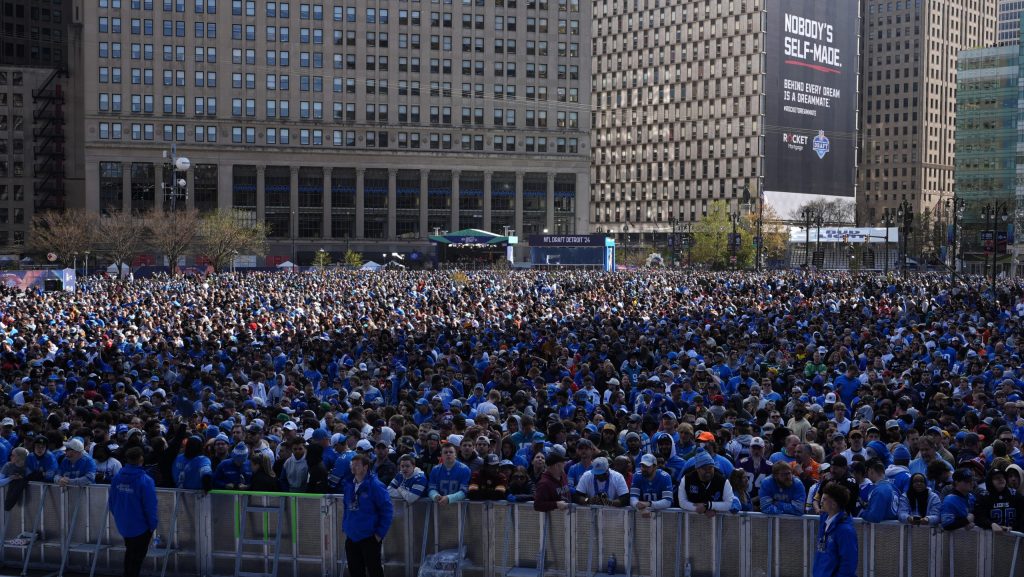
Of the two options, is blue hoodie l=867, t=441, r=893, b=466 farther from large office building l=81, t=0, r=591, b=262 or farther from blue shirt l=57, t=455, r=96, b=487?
large office building l=81, t=0, r=591, b=262

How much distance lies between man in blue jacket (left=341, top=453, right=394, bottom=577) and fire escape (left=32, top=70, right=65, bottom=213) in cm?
13069

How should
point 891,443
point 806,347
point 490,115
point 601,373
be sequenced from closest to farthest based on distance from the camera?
1. point 891,443
2. point 601,373
3. point 806,347
4. point 490,115

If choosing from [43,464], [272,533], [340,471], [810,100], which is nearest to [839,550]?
[340,471]

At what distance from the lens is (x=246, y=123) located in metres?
118

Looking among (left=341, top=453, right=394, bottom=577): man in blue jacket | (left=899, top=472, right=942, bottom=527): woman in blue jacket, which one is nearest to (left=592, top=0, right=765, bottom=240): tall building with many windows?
(left=899, top=472, right=942, bottom=527): woman in blue jacket

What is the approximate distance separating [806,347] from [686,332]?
344cm

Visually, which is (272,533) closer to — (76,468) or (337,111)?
(76,468)

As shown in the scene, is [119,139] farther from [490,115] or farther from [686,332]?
[686,332]

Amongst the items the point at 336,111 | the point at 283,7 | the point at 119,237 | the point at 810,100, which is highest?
the point at 283,7

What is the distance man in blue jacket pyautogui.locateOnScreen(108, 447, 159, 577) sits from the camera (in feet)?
36.3

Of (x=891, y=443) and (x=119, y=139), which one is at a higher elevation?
(x=119, y=139)

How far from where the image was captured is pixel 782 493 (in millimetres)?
10477

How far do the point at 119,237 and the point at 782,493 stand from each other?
7222 centimetres

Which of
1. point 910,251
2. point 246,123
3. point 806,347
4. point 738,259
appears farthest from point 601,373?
point 910,251
